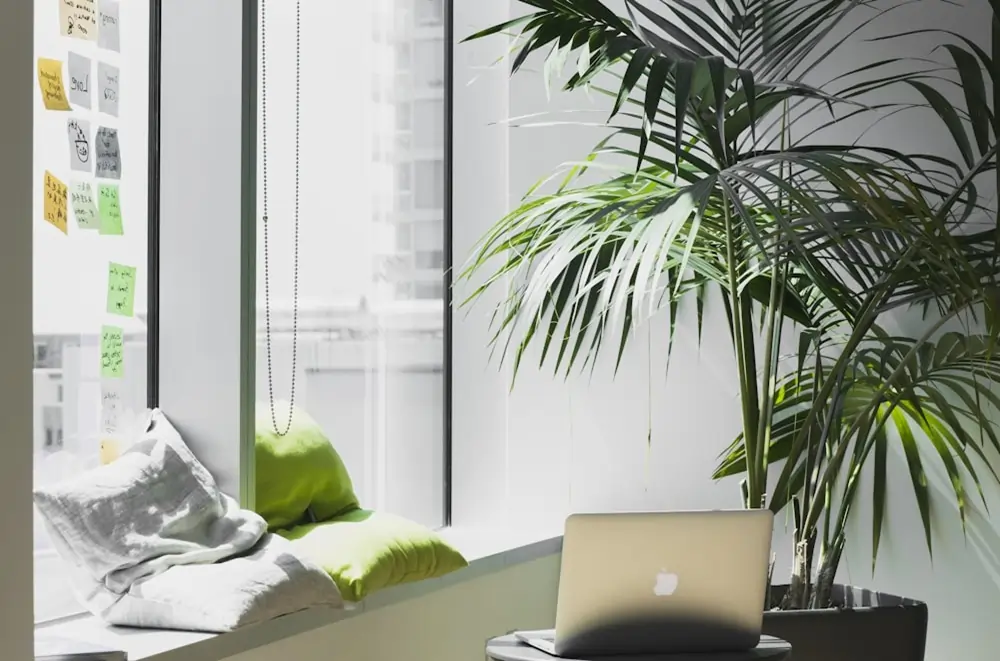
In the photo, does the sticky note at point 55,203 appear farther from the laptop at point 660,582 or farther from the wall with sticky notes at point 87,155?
the laptop at point 660,582

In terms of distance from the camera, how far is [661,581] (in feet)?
6.70

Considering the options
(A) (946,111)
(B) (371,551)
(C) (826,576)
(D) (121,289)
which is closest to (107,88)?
(D) (121,289)

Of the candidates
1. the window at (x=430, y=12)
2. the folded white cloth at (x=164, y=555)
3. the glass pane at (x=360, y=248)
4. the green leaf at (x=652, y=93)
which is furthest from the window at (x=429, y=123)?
the green leaf at (x=652, y=93)

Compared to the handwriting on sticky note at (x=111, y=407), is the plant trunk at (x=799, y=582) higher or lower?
lower

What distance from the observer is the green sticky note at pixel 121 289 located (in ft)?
8.48

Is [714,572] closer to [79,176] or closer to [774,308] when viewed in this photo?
[774,308]

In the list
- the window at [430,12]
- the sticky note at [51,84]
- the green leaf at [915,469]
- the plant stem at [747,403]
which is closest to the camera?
the sticky note at [51,84]

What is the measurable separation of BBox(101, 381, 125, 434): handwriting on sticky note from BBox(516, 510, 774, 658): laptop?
1135 mm

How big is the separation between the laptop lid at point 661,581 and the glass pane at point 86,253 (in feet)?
3.71

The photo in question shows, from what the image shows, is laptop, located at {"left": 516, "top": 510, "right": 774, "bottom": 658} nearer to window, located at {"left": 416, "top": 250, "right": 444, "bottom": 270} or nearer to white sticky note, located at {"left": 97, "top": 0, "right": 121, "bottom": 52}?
white sticky note, located at {"left": 97, "top": 0, "right": 121, "bottom": 52}

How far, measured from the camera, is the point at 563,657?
2.07m

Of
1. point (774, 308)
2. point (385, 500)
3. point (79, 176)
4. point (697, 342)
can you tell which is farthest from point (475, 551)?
point (79, 176)

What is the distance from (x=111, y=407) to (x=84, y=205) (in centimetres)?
45

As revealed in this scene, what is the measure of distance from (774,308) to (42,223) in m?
1.55
